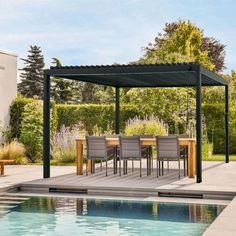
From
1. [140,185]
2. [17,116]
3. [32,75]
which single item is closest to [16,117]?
[17,116]

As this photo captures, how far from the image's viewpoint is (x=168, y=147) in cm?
1175

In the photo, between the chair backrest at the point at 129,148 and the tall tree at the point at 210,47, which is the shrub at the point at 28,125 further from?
the tall tree at the point at 210,47

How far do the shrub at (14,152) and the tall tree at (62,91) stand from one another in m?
25.3

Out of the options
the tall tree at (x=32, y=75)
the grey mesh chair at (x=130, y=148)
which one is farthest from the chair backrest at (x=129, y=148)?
the tall tree at (x=32, y=75)

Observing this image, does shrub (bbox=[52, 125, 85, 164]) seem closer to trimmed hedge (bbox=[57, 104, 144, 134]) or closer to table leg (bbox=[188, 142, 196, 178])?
trimmed hedge (bbox=[57, 104, 144, 134])

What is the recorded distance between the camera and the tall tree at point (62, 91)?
42438 millimetres

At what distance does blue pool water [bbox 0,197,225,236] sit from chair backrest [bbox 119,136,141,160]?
246 centimetres

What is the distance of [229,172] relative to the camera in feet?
43.8

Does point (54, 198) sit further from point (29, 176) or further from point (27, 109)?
point (27, 109)

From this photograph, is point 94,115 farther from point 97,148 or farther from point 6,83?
point 97,148

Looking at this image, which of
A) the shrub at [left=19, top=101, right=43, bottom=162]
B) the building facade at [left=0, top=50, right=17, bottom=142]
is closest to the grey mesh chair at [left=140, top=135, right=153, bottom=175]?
the shrub at [left=19, top=101, right=43, bottom=162]

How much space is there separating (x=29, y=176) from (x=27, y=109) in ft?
20.6

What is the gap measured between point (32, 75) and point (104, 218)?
40391 millimetres

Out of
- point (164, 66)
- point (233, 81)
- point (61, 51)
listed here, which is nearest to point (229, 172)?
point (164, 66)
